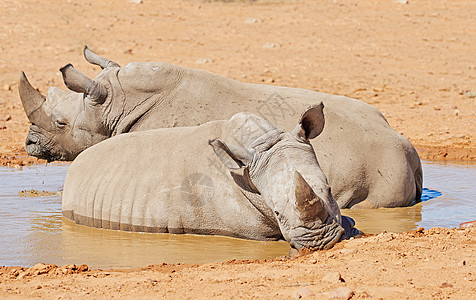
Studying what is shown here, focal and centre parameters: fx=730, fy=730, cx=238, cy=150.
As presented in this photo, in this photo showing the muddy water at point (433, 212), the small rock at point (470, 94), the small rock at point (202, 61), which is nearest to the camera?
the muddy water at point (433, 212)

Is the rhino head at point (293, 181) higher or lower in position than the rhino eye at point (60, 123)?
higher

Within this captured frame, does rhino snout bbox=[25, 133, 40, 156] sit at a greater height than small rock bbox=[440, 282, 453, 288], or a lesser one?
lesser

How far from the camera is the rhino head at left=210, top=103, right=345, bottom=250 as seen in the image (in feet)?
18.0

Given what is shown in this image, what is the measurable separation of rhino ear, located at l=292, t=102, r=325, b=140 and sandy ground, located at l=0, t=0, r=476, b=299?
109 centimetres

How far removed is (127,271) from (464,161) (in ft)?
23.1

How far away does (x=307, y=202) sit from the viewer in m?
5.36

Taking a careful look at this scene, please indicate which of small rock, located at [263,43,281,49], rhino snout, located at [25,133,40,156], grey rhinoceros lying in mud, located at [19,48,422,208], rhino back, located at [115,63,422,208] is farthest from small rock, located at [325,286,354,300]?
small rock, located at [263,43,281,49]

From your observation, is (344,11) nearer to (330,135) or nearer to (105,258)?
(330,135)

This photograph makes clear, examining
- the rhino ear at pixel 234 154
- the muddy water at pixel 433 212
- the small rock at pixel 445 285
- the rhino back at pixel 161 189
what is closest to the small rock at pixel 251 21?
the muddy water at pixel 433 212

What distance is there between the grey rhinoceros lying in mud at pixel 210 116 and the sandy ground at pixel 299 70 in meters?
1.61

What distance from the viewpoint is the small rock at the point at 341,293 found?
13.9 ft

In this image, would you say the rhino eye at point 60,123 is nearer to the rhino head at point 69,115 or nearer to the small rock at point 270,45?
the rhino head at point 69,115

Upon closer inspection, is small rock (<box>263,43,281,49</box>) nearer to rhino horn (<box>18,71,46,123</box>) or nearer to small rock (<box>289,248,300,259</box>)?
rhino horn (<box>18,71,46,123</box>)

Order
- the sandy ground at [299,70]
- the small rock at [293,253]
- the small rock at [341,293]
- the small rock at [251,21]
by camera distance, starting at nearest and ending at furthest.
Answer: the small rock at [341,293], the sandy ground at [299,70], the small rock at [293,253], the small rock at [251,21]
